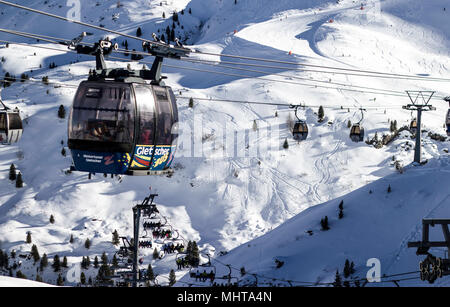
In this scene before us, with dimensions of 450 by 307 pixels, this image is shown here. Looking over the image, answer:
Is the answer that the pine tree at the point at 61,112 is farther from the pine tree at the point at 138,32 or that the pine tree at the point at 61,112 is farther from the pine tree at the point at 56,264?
the pine tree at the point at 138,32

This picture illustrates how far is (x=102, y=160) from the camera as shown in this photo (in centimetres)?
1684

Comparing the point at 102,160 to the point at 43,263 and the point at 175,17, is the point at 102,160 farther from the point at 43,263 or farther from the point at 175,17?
the point at 175,17

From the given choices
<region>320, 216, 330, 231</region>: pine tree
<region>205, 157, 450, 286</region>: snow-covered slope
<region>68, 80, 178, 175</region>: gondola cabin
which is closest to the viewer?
<region>68, 80, 178, 175</region>: gondola cabin

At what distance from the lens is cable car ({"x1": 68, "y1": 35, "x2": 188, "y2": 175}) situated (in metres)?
16.7

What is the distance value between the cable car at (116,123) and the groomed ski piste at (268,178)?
11455 mm

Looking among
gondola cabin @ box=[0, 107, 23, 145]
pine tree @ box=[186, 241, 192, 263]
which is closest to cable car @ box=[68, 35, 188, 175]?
gondola cabin @ box=[0, 107, 23, 145]

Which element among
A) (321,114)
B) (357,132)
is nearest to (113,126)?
(357,132)

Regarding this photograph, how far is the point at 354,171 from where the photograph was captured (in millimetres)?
58281

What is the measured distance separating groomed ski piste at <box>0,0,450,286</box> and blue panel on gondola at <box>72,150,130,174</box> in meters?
11.2

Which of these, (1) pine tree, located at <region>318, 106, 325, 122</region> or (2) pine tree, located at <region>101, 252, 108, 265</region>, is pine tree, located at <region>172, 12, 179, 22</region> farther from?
(2) pine tree, located at <region>101, 252, 108, 265</region>

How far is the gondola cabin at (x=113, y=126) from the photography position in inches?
658

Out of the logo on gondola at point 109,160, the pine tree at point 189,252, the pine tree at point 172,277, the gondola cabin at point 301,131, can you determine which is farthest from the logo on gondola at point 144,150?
the pine tree at point 189,252
